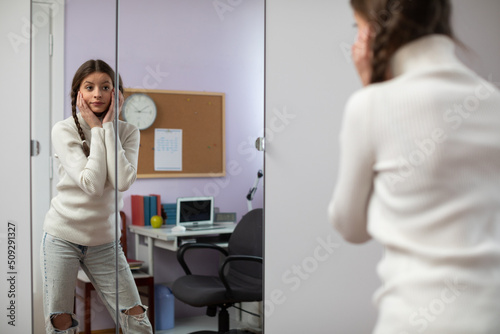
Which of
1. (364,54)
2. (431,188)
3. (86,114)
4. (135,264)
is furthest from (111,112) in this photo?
(431,188)

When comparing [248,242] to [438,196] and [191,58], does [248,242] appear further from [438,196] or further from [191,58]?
[438,196]

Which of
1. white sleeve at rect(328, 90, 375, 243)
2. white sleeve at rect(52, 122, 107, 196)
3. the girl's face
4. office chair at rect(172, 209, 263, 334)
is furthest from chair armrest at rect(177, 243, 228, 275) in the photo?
white sleeve at rect(328, 90, 375, 243)

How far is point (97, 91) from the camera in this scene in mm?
2199

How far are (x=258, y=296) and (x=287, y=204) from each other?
44 centimetres

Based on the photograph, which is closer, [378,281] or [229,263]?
[229,263]

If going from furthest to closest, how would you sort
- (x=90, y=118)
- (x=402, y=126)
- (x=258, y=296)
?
(x=258, y=296)
(x=90, y=118)
(x=402, y=126)

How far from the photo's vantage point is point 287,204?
8.79ft

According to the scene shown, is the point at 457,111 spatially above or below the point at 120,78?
below

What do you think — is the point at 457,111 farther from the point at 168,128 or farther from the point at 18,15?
the point at 18,15

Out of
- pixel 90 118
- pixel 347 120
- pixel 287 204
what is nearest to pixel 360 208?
pixel 347 120

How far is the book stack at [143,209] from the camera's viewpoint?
2.20 meters

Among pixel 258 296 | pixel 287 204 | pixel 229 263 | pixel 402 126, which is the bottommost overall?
pixel 258 296

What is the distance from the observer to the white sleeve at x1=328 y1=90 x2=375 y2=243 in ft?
2.76

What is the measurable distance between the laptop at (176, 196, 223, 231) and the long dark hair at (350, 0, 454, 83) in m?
1.44
